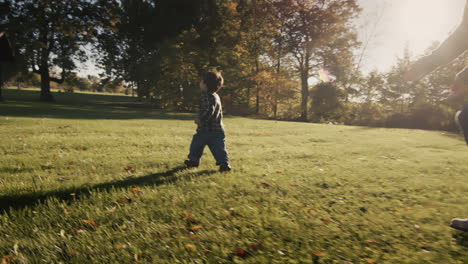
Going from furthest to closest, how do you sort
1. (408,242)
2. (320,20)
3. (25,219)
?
(320,20), (25,219), (408,242)

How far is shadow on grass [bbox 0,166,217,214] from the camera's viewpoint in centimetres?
292

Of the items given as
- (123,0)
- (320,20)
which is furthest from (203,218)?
(123,0)

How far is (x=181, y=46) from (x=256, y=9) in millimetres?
8806

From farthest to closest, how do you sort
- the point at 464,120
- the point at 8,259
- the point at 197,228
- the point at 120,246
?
the point at 197,228
the point at 464,120
the point at 120,246
the point at 8,259

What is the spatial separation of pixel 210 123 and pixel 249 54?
2494 centimetres

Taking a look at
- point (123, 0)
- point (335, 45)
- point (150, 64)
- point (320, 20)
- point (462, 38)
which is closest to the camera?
point (462, 38)

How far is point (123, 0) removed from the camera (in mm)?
33875

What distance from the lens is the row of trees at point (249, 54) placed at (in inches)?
916

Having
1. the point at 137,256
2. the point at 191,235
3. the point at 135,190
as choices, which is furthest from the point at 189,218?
the point at 135,190

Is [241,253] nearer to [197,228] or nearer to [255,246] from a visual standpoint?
[255,246]


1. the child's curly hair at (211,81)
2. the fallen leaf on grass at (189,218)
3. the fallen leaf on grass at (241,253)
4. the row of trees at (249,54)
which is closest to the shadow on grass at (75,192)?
the fallen leaf on grass at (189,218)

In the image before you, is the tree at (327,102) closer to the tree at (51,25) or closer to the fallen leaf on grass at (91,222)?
the tree at (51,25)

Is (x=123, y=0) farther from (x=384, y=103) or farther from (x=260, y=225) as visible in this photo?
(x=260, y=225)

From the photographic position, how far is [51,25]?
25.5 m
